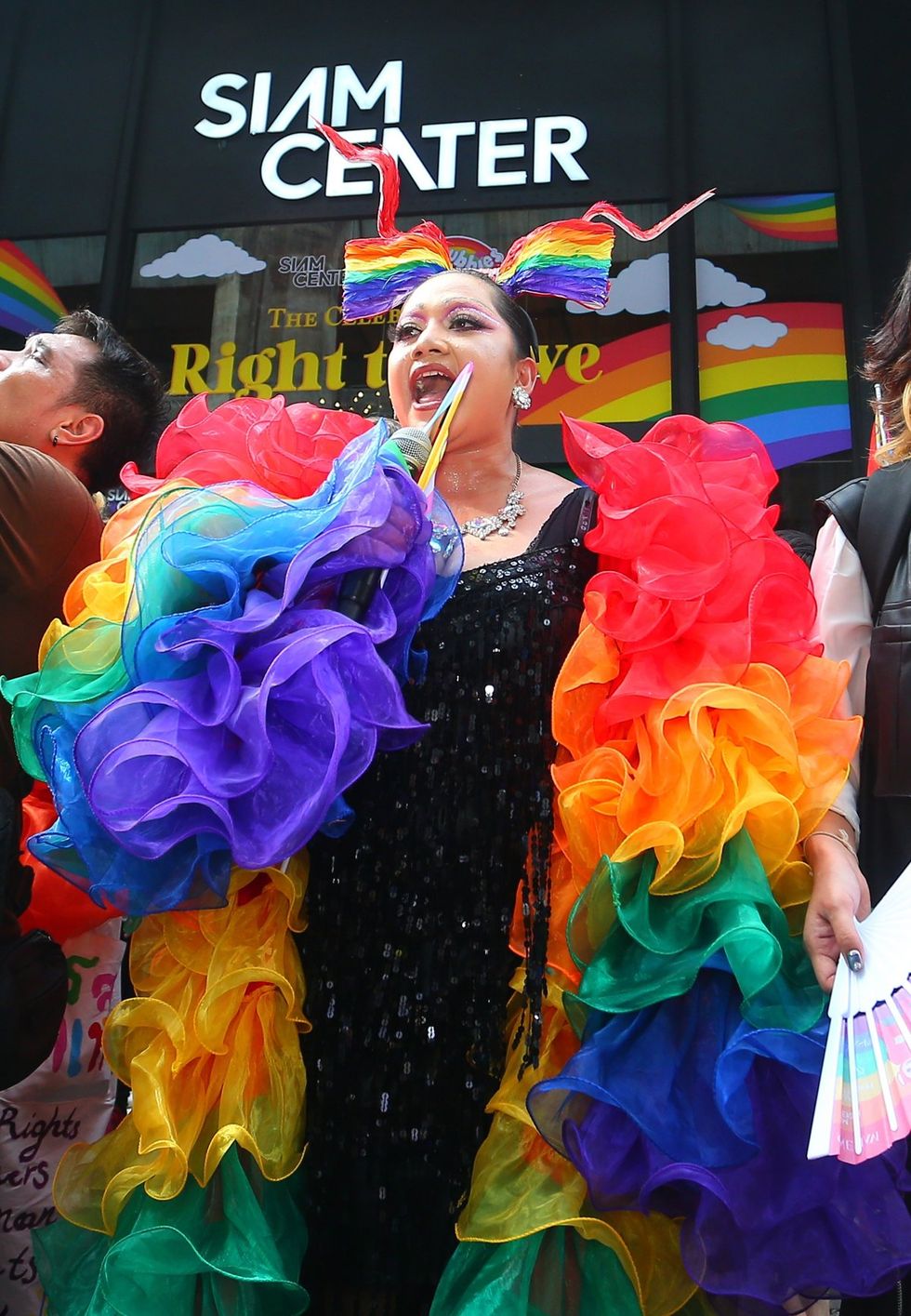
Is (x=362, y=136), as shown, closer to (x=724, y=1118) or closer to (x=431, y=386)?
(x=431, y=386)

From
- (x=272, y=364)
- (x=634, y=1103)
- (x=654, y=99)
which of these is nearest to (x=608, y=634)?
(x=634, y=1103)

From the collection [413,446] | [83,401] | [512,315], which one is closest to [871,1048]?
[413,446]

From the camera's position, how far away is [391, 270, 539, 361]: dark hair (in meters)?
2.15

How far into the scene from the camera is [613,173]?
4109 millimetres

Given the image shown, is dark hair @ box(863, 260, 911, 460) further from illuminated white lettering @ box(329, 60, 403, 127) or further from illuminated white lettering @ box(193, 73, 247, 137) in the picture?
illuminated white lettering @ box(193, 73, 247, 137)

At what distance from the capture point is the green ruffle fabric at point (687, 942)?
53.4 inches

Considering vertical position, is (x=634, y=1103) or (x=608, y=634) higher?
(x=608, y=634)

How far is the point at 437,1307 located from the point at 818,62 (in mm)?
3954

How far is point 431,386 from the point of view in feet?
6.77

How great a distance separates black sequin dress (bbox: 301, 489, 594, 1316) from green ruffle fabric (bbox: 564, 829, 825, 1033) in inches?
7.6

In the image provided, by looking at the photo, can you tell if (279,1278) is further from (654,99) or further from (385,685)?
(654,99)

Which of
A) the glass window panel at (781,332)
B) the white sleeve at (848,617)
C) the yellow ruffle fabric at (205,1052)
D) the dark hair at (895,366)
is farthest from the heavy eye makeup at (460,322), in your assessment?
the glass window panel at (781,332)

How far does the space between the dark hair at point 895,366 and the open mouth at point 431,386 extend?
2.15 feet

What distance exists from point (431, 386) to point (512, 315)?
222 millimetres
